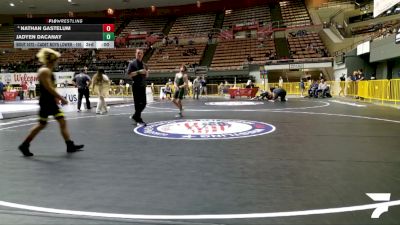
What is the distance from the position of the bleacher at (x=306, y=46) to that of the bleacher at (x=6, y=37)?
111 ft

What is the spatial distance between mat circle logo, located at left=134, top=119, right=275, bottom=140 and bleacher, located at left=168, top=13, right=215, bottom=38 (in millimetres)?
33261

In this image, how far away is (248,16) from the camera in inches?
1593

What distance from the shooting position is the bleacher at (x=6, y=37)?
45.2 meters

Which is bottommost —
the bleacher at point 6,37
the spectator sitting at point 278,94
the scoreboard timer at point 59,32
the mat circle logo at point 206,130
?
the mat circle logo at point 206,130

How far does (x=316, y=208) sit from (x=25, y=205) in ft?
7.37

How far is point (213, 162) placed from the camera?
4.38 meters

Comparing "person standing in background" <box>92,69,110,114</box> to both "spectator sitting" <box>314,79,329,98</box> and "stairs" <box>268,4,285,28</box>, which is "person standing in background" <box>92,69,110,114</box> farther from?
"stairs" <box>268,4,285,28</box>

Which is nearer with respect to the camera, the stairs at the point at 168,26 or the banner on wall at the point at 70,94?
the banner on wall at the point at 70,94

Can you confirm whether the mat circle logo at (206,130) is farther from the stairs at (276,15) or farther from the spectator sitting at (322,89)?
the stairs at (276,15)

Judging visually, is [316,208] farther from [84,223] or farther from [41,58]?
[41,58]

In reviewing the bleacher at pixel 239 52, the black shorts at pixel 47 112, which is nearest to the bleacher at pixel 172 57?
the bleacher at pixel 239 52

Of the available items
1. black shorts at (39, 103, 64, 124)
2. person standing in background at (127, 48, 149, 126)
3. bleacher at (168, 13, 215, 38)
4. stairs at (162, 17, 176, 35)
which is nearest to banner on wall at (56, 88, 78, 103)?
person standing in background at (127, 48, 149, 126)

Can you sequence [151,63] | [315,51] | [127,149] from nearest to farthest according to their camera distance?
[127,149] < [315,51] < [151,63]

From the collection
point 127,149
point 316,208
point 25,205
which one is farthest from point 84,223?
point 127,149
